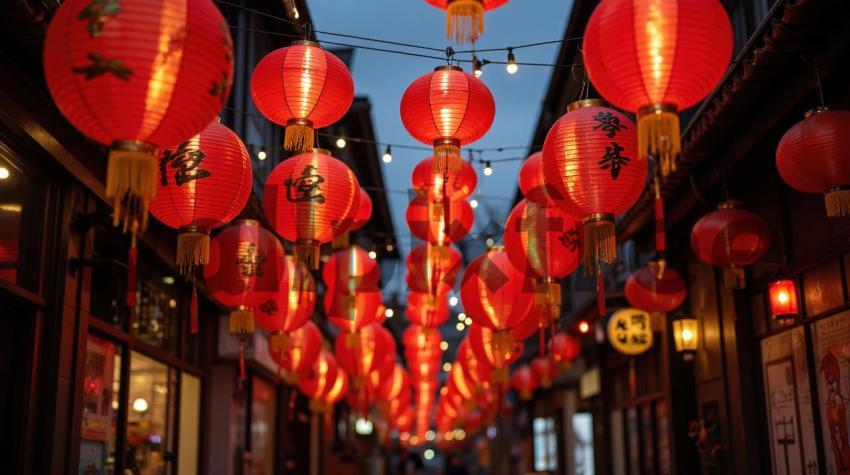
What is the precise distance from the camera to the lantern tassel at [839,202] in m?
6.20

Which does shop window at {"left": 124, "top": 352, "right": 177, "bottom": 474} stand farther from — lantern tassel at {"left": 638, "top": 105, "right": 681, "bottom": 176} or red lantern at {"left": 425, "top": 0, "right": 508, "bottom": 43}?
lantern tassel at {"left": 638, "top": 105, "right": 681, "bottom": 176}

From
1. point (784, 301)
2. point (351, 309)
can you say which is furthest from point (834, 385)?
point (351, 309)

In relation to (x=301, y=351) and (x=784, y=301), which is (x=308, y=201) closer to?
(x=784, y=301)

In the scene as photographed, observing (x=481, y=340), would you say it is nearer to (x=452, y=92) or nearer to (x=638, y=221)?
(x=638, y=221)

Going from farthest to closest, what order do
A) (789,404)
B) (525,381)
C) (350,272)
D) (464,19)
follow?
(525,381) < (350,272) < (789,404) < (464,19)

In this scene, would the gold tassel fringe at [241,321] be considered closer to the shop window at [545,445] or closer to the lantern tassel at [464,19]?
the lantern tassel at [464,19]

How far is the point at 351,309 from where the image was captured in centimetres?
1036

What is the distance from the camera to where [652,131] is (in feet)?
16.0

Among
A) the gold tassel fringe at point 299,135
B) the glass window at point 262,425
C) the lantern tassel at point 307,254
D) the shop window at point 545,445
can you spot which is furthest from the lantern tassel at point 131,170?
the shop window at point 545,445

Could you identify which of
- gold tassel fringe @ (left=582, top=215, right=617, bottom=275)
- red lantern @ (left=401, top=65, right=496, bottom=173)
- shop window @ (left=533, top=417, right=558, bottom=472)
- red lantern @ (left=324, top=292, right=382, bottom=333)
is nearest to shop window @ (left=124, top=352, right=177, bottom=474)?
red lantern @ (left=324, top=292, right=382, bottom=333)

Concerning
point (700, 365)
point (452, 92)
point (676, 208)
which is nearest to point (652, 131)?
point (452, 92)

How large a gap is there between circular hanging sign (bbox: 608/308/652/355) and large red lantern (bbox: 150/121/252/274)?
9317 millimetres

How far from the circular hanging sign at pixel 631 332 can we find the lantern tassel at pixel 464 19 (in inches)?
377

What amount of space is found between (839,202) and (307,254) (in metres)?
4.13
